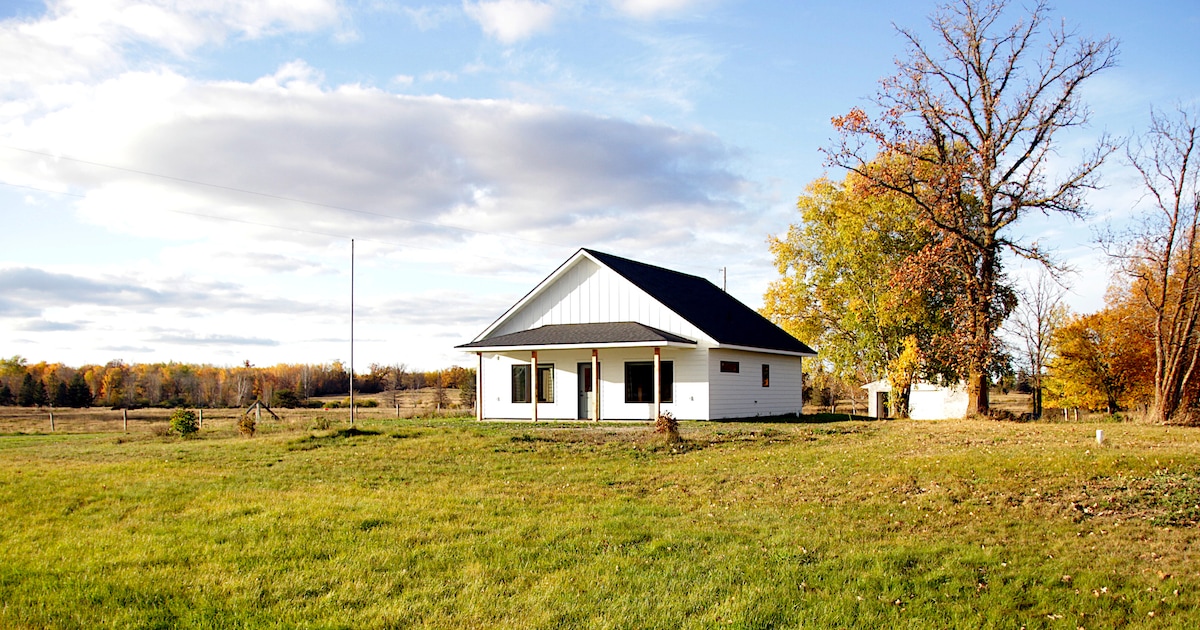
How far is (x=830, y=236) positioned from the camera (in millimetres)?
35281

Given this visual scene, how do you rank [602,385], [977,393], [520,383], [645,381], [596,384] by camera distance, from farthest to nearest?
[520,383], [602,385], [645,381], [596,384], [977,393]

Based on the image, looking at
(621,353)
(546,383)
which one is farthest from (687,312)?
(546,383)

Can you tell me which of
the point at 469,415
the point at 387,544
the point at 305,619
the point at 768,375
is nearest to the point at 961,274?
the point at 768,375

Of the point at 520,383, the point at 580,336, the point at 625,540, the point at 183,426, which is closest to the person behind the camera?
the point at 625,540

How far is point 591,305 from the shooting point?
2817 centimetres

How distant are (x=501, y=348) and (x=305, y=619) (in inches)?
799

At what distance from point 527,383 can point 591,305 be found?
3513 mm

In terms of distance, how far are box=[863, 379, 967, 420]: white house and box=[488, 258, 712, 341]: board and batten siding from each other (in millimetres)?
10609

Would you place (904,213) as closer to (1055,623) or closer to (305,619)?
(1055,623)

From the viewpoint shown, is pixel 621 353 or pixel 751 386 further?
pixel 751 386

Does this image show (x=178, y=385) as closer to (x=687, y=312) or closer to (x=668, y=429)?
(x=687, y=312)

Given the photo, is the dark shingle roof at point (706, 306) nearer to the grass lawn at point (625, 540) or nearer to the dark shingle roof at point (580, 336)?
the dark shingle roof at point (580, 336)

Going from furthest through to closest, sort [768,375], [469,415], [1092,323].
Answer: [1092,323]
[469,415]
[768,375]

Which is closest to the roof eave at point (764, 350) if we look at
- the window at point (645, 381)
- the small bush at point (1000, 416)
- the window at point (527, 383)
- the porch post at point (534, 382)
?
the window at point (645, 381)
